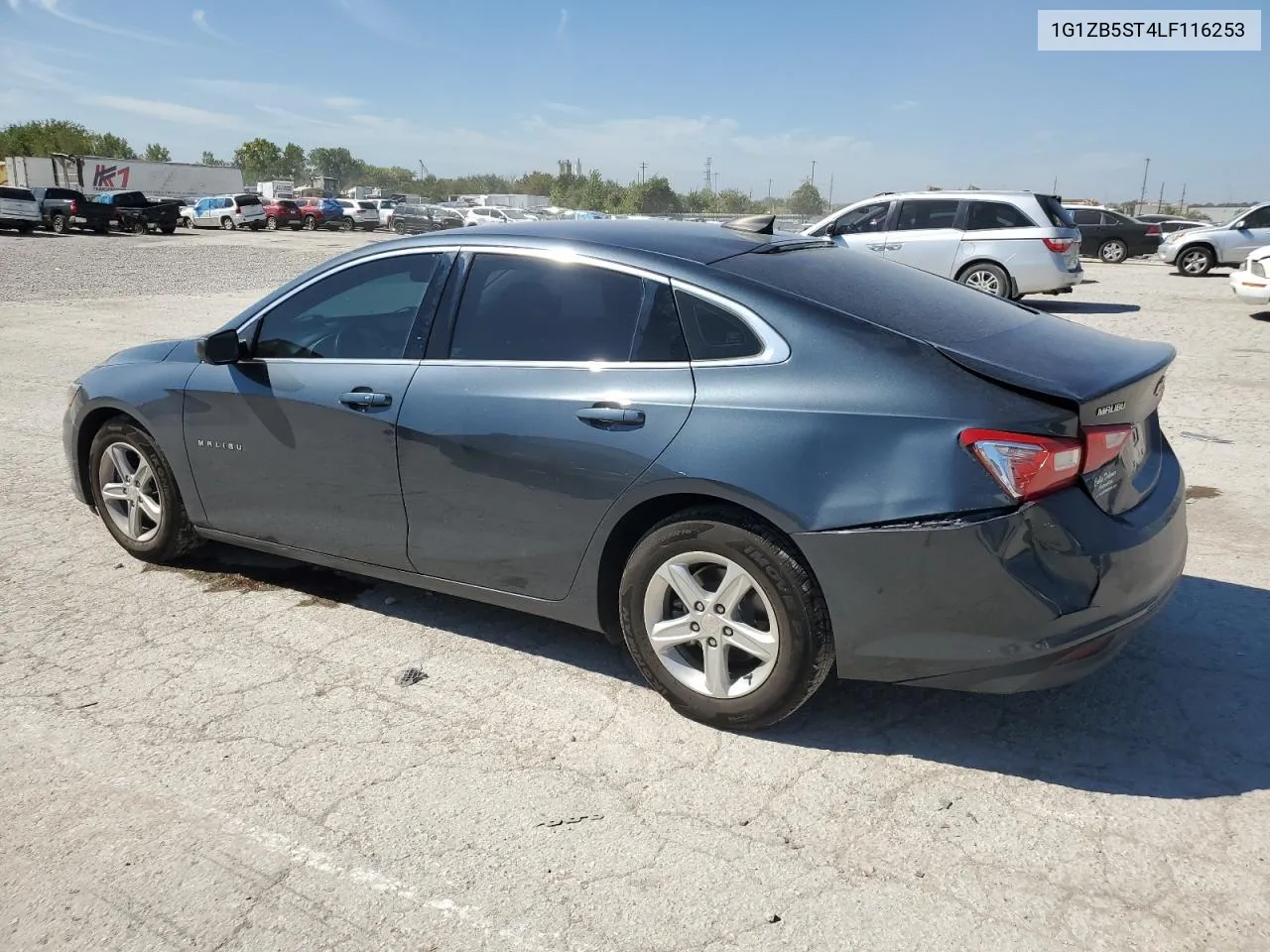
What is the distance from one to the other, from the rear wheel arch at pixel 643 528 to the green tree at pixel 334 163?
192 meters

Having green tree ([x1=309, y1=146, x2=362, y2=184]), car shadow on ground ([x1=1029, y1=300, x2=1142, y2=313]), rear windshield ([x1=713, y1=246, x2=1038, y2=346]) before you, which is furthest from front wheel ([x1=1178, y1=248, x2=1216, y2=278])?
green tree ([x1=309, y1=146, x2=362, y2=184])

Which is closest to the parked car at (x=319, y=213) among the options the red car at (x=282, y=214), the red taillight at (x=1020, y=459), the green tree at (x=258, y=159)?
the red car at (x=282, y=214)

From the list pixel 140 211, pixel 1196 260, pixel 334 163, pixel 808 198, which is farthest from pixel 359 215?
pixel 334 163

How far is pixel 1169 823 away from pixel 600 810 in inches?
62.7

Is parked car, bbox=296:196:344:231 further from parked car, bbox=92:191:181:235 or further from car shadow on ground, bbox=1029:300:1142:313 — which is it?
car shadow on ground, bbox=1029:300:1142:313

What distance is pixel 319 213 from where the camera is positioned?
49219mm

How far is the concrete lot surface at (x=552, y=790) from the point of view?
96.9 inches

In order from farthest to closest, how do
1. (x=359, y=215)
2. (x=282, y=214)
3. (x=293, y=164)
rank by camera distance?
(x=293, y=164)
(x=359, y=215)
(x=282, y=214)

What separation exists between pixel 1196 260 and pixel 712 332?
22.9m

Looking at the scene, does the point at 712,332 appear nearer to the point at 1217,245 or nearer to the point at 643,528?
the point at 643,528

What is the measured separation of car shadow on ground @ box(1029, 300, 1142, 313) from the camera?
15379 mm

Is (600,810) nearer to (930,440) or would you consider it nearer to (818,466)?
(818,466)

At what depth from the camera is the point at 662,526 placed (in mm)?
3254

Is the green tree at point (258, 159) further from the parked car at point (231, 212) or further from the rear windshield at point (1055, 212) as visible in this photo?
the rear windshield at point (1055, 212)
